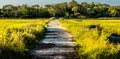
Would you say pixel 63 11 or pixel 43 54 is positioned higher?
pixel 43 54

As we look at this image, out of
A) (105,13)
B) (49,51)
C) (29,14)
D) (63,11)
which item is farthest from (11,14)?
(49,51)

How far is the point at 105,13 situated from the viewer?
132 meters

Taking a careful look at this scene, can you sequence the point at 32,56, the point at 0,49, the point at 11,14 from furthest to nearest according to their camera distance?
the point at 11,14
the point at 32,56
the point at 0,49

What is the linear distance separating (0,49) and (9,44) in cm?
151

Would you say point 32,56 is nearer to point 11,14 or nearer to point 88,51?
point 88,51

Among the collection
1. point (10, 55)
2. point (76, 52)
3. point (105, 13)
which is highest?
point (10, 55)

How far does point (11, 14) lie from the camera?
12088 centimetres

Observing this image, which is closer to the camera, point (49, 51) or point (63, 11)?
point (49, 51)

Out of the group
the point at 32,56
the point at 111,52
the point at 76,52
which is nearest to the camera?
the point at 111,52

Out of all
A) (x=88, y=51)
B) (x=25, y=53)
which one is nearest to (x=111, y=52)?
(x=88, y=51)

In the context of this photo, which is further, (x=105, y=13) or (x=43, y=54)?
(x=105, y=13)

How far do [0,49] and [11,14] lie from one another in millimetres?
108575

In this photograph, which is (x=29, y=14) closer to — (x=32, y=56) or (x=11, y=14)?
(x=11, y=14)

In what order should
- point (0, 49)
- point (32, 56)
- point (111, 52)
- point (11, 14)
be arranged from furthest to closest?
point (11, 14) < point (32, 56) < point (111, 52) < point (0, 49)
